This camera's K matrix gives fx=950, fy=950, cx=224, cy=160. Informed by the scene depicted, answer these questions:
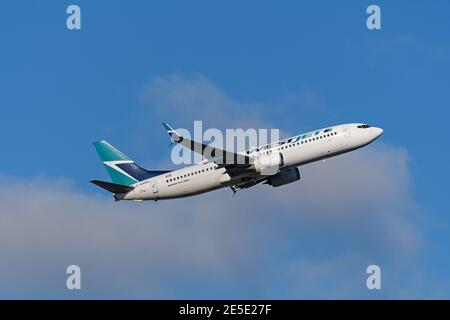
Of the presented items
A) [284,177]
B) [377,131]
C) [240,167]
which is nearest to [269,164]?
[240,167]

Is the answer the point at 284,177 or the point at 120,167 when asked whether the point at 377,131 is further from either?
the point at 120,167

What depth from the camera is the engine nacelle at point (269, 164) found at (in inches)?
3932

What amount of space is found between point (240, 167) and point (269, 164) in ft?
12.0

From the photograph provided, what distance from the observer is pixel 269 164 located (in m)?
100

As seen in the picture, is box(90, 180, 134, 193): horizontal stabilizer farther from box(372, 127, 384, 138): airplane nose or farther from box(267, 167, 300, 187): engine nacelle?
box(372, 127, 384, 138): airplane nose

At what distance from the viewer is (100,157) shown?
115 metres

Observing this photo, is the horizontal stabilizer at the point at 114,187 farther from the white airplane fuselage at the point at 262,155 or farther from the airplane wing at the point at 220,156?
the airplane wing at the point at 220,156

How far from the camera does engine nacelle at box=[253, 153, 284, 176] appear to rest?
9988cm

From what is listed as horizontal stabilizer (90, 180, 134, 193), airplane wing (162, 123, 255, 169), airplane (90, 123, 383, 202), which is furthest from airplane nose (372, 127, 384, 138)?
horizontal stabilizer (90, 180, 134, 193)

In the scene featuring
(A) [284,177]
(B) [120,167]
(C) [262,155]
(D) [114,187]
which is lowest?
(D) [114,187]
